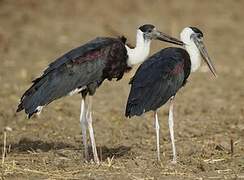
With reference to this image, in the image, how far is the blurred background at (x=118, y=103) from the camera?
24.1 feet

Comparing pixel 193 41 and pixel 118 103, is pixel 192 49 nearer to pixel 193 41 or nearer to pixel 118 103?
pixel 193 41

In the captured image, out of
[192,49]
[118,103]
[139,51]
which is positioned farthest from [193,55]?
[118,103]

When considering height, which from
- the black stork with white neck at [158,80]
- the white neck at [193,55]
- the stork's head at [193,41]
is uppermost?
the stork's head at [193,41]

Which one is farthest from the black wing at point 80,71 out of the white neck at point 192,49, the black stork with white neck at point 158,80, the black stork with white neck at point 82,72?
the white neck at point 192,49

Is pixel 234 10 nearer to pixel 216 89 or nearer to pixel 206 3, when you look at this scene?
pixel 206 3

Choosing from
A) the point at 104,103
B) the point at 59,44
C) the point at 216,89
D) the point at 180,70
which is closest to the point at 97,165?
the point at 180,70

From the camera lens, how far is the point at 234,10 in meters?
18.7

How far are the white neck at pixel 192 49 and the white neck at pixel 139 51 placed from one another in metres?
0.40

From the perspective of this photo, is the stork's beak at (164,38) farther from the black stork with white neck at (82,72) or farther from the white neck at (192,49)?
the black stork with white neck at (82,72)

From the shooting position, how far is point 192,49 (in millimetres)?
7859

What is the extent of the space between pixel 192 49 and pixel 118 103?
11.7 ft

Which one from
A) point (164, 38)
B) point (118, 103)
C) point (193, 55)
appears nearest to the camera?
point (193, 55)

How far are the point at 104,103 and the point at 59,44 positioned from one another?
191 inches

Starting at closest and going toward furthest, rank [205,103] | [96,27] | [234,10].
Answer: [205,103]
[96,27]
[234,10]
